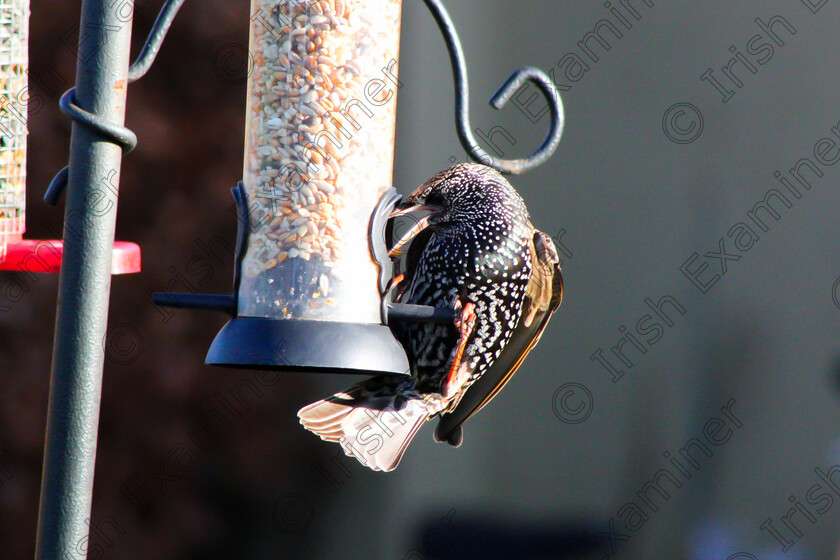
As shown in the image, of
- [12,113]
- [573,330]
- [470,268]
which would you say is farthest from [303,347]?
[573,330]

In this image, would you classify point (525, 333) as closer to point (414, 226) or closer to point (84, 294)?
point (414, 226)

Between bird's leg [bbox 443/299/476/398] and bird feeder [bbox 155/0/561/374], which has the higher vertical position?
bird feeder [bbox 155/0/561/374]

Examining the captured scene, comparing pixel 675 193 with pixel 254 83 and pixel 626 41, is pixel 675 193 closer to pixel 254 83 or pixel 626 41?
pixel 626 41

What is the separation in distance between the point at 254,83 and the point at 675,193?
1946 millimetres

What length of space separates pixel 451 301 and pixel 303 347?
22.8 inches

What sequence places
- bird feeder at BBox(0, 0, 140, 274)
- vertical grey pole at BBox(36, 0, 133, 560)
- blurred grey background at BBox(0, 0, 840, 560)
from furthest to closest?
blurred grey background at BBox(0, 0, 840, 560) → bird feeder at BBox(0, 0, 140, 274) → vertical grey pole at BBox(36, 0, 133, 560)

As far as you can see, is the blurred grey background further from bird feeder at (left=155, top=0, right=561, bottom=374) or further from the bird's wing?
bird feeder at (left=155, top=0, right=561, bottom=374)

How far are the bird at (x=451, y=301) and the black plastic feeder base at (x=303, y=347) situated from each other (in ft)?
1.35

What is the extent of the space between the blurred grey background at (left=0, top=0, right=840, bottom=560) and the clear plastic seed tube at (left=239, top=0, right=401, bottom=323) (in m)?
1.47

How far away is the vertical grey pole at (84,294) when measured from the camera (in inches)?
45.5

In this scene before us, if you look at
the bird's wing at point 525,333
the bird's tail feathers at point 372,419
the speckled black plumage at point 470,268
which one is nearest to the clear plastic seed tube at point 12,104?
the bird's tail feathers at point 372,419

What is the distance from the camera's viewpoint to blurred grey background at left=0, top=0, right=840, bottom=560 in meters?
3.20

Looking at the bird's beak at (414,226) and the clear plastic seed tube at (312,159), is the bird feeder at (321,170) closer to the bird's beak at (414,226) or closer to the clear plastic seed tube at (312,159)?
the clear plastic seed tube at (312,159)

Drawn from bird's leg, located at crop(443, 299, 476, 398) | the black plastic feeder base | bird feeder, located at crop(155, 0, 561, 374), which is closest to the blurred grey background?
bird's leg, located at crop(443, 299, 476, 398)
